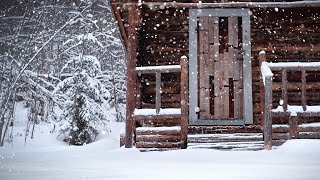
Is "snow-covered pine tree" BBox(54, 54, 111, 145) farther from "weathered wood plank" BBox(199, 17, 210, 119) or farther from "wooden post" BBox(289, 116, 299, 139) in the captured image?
"wooden post" BBox(289, 116, 299, 139)

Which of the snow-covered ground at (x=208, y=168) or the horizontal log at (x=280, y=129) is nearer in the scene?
the snow-covered ground at (x=208, y=168)

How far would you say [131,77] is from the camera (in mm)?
8055

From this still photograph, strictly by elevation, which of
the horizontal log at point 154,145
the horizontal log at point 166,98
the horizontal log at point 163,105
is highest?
the horizontal log at point 166,98

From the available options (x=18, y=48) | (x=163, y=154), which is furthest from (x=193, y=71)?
(x=18, y=48)

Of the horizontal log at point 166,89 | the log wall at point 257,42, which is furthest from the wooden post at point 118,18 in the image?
the horizontal log at point 166,89

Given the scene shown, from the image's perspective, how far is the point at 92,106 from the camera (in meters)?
16.0

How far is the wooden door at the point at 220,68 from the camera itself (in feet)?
30.4

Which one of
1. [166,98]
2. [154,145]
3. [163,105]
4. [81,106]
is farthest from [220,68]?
[81,106]

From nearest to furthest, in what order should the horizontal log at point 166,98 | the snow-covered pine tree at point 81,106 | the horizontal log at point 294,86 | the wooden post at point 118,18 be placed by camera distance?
1. the wooden post at point 118,18
2. the horizontal log at point 294,86
3. the horizontal log at point 166,98
4. the snow-covered pine tree at point 81,106

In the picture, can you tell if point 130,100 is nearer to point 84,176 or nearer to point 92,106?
point 84,176

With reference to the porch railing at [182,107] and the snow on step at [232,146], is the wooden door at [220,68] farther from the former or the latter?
the porch railing at [182,107]

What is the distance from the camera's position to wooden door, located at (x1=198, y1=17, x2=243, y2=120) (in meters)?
9.27

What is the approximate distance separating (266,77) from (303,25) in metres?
3.87

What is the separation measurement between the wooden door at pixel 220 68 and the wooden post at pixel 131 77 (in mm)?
1960
